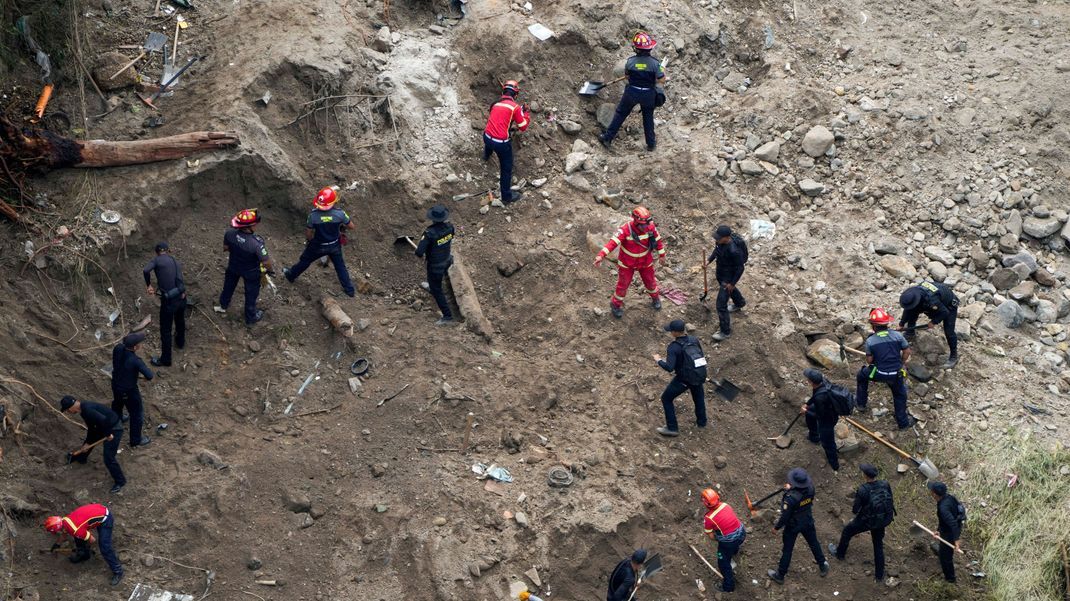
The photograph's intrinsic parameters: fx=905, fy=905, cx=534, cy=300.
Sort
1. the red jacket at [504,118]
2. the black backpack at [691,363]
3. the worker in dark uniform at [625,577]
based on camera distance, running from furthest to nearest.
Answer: the red jacket at [504,118] → the black backpack at [691,363] → the worker in dark uniform at [625,577]

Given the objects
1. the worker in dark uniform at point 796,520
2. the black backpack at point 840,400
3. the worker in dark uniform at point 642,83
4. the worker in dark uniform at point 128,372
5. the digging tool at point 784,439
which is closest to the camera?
the worker in dark uniform at point 796,520

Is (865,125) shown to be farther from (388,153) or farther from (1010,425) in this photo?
(388,153)

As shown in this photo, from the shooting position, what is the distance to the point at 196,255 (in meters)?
11.6

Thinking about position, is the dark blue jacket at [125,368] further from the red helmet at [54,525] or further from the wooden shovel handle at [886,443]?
the wooden shovel handle at [886,443]

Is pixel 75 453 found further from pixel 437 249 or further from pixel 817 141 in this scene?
pixel 817 141

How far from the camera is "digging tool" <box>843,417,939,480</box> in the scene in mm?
10656

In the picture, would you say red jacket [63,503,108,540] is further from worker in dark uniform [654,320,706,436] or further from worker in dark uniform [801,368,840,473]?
worker in dark uniform [801,368,840,473]

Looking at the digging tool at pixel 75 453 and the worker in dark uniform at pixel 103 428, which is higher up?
the worker in dark uniform at pixel 103 428

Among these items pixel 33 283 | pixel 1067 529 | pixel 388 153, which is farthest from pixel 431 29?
pixel 1067 529

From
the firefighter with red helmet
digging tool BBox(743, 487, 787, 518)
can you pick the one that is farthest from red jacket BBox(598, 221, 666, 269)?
digging tool BBox(743, 487, 787, 518)

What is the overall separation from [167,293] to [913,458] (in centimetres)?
903

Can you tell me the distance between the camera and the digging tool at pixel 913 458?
1066cm

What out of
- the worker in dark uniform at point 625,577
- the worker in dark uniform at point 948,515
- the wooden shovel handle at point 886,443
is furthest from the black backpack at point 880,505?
the worker in dark uniform at point 625,577

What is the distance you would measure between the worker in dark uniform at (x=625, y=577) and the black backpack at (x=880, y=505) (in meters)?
2.47
